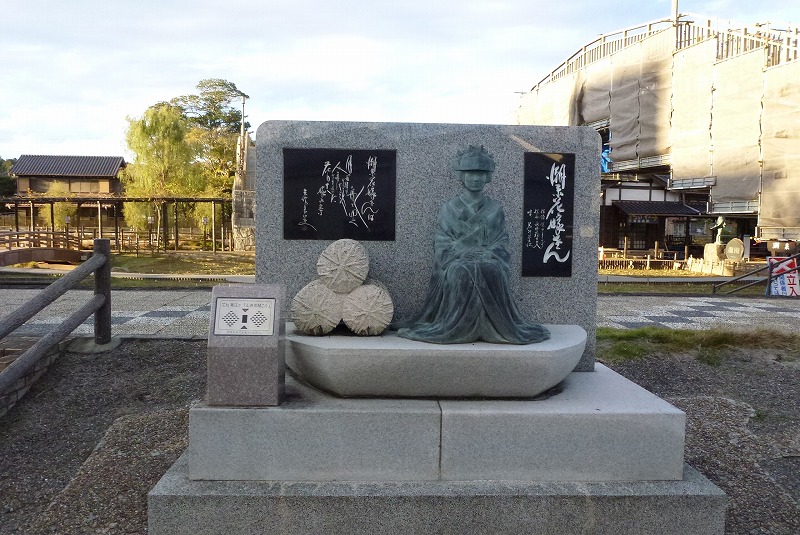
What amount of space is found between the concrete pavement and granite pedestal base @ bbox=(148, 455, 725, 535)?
3921 mm

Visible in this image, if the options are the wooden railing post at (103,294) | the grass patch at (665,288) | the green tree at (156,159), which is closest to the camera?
the wooden railing post at (103,294)

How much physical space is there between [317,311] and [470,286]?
3.29 feet

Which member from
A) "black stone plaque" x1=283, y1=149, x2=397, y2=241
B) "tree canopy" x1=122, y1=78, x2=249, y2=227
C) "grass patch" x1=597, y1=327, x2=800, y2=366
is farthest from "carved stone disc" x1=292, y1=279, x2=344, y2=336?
"tree canopy" x1=122, y1=78, x2=249, y2=227

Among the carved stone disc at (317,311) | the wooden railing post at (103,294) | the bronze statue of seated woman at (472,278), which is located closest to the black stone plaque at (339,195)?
the bronze statue of seated woman at (472,278)

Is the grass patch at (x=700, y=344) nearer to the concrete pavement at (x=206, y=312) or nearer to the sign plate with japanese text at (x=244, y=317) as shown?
the concrete pavement at (x=206, y=312)

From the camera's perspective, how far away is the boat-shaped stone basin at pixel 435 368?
3264mm

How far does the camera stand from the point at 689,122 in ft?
56.1

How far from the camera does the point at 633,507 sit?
10.0 ft

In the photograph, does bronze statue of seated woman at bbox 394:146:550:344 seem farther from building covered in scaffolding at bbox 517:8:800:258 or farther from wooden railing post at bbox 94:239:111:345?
building covered in scaffolding at bbox 517:8:800:258

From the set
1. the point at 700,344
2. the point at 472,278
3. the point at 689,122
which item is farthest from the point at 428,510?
the point at 689,122

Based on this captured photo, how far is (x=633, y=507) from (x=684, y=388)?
2.84 metres

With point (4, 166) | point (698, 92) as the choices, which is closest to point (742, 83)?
point (698, 92)

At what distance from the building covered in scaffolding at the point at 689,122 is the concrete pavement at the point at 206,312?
4.49 m

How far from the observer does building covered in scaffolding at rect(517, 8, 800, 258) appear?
14570mm
